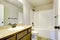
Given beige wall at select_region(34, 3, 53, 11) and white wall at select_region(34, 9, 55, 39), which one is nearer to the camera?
white wall at select_region(34, 9, 55, 39)

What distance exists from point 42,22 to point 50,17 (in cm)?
57

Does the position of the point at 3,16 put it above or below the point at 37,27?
above

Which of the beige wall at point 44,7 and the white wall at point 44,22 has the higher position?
the beige wall at point 44,7

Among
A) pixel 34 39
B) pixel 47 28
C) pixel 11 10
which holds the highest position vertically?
pixel 11 10

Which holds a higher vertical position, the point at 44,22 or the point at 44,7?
the point at 44,7

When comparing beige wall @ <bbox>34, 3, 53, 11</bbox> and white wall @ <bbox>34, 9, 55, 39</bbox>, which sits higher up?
beige wall @ <bbox>34, 3, 53, 11</bbox>

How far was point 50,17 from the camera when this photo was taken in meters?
5.09

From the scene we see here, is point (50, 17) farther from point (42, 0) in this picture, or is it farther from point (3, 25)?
point (3, 25)

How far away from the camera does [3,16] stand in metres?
2.12

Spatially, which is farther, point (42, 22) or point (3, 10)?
point (42, 22)

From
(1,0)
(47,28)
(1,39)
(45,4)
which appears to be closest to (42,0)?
(45,4)

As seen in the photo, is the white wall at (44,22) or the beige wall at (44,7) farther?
the beige wall at (44,7)

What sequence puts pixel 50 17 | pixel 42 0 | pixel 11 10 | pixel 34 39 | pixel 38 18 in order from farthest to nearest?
pixel 38 18 < pixel 50 17 < pixel 42 0 < pixel 34 39 < pixel 11 10

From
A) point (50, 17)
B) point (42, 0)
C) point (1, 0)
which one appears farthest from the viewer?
point (50, 17)
